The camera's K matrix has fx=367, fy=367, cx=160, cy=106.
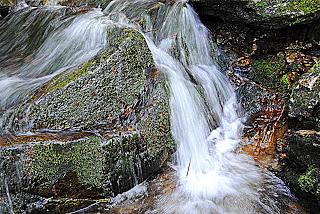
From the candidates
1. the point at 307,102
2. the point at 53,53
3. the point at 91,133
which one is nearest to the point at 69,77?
the point at 91,133

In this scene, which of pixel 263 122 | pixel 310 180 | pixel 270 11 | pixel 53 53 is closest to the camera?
pixel 310 180

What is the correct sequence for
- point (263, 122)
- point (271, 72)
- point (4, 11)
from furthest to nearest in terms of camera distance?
1. point (4, 11)
2. point (271, 72)
3. point (263, 122)

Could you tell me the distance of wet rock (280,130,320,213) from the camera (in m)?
4.19

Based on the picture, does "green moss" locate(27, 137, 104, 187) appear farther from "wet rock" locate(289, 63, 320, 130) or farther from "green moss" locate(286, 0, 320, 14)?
"green moss" locate(286, 0, 320, 14)

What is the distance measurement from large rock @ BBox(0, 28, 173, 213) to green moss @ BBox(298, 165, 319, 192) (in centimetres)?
164

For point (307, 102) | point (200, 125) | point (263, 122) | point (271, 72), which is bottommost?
point (263, 122)

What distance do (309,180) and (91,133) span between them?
8.41ft

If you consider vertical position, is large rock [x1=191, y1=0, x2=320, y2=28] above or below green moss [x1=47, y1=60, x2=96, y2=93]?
above

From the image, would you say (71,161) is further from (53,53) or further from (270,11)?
(270,11)

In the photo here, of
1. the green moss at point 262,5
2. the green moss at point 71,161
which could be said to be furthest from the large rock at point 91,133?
the green moss at point 262,5

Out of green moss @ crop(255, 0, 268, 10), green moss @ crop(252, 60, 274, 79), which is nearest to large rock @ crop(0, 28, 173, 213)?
green moss @ crop(255, 0, 268, 10)

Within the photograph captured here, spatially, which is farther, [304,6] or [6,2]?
[6,2]

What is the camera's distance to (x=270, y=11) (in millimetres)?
5516

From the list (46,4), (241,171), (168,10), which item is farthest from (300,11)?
(46,4)
